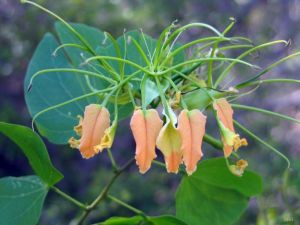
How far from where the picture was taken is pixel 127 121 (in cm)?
325

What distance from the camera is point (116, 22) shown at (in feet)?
10.8

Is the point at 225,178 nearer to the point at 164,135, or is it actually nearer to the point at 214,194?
the point at 214,194

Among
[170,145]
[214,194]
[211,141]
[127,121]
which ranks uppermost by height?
[170,145]

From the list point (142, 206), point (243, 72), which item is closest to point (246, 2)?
point (243, 72)

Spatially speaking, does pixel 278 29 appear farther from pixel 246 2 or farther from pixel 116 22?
pixel 116 22

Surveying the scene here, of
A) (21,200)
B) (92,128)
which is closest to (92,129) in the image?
(92,128)

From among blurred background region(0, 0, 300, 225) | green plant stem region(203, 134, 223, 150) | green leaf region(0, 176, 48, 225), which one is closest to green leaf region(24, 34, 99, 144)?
green leaf region(0, 176, 48, 225)

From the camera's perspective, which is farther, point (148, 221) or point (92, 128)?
point (148, 221)

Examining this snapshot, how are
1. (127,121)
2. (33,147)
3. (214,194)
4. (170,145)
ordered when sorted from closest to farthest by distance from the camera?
(170,145), (33,147), (214,194), (127,121)

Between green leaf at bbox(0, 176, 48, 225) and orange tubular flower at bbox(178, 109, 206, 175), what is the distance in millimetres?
282

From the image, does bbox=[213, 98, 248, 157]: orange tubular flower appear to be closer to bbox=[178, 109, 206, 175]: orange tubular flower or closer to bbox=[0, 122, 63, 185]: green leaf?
bbox=[178, 109, 206, 175]: orange tubular flower

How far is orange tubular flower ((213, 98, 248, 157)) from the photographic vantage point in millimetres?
704

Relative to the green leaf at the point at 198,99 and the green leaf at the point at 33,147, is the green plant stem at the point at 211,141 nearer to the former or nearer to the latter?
the green leaf at the point at 198,99

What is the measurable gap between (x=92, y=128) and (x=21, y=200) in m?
0.22
